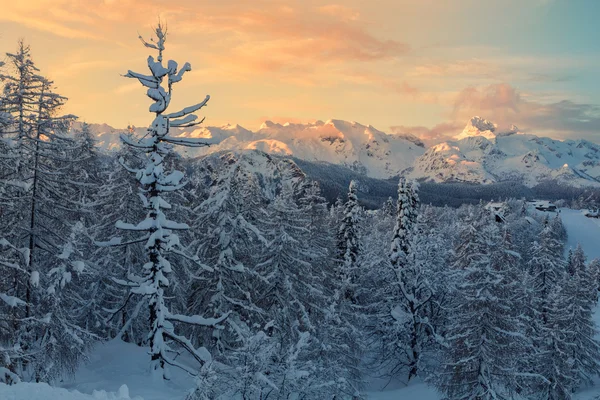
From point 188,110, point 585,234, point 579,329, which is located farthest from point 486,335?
point 585,234

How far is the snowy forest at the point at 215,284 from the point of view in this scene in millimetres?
14930

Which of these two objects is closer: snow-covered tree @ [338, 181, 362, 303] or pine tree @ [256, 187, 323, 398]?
pine tree @ [256, 187, 323, 398]

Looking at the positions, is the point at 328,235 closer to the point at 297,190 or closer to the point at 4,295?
the point at 297,190

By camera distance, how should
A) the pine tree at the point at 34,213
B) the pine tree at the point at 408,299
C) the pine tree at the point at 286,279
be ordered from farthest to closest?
the pine tree at the point at 408,299, the pine tree at the point at 286,279, the pine tree at the point at 34,213

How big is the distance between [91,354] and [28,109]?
33.2 feet

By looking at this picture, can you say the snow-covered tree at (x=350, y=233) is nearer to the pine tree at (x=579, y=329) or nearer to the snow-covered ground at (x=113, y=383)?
the pine tree at (x=579, y=329)

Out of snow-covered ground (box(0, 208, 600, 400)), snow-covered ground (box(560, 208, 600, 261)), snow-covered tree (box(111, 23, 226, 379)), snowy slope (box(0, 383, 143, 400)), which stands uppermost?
snow-covered tree (box(111, 23, 226, 379))

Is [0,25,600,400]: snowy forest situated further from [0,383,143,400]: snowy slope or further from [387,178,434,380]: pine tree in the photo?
[0,383,143,400]: snowy slope

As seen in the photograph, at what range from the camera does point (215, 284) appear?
21734mm

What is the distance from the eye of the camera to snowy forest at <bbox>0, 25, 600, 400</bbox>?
14930 mm

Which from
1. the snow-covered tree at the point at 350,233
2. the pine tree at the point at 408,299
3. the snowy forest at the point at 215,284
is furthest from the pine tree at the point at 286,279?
the snow-covered tree at the point at 350,233

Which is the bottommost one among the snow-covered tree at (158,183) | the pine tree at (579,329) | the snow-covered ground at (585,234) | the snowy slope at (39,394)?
the snow-covered ground at (585,234)

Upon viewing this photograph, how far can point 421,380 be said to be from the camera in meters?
33.3

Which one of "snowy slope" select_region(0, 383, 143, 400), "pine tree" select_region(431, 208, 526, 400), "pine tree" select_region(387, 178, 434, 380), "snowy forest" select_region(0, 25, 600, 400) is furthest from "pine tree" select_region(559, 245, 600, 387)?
"snowy slope" select_region(0, 383, 143, 400)
